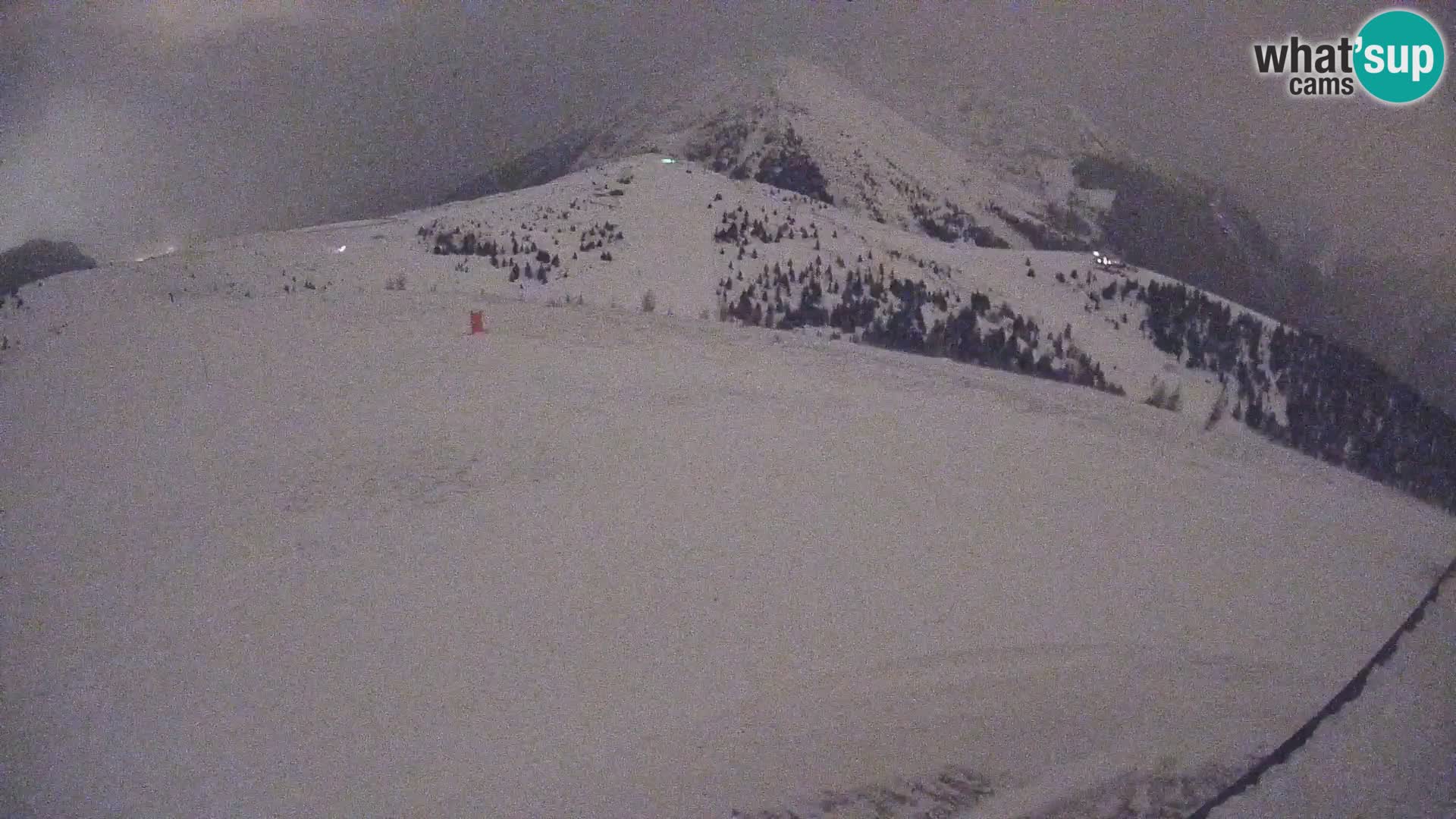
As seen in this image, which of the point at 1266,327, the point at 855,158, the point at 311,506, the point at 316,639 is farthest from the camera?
the point at 855,158

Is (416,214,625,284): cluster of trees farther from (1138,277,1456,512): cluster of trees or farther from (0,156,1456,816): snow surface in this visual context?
(1138,277,1456,512): cluster of trees

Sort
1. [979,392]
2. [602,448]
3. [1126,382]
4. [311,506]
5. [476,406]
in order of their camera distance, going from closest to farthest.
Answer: [311,506] → [602,448] → [476,406] → [979,392] → [1126,382]

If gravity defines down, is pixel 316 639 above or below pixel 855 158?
below

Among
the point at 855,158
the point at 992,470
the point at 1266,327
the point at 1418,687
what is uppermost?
the point at 855,158

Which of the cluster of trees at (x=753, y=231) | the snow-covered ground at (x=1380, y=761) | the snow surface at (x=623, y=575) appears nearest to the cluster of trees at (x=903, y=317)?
the cluster of trees at (x=753, y=231)

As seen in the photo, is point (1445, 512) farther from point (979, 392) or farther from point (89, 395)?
point (89, 395)

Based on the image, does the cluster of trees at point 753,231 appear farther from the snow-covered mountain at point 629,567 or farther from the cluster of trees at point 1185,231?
the snow-covered mountain at point 629,567

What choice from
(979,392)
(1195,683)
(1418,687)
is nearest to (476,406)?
(979,392)
